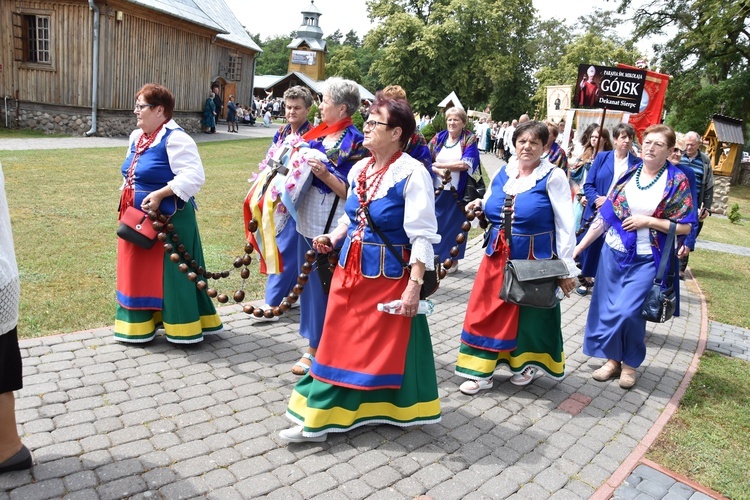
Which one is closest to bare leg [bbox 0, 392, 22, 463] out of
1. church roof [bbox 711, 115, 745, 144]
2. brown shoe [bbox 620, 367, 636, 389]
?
brown shoe [bbox 620, 367, 636, 389]

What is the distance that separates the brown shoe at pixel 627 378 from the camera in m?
5.11

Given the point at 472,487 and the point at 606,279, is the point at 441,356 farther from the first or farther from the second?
the point at 472,487

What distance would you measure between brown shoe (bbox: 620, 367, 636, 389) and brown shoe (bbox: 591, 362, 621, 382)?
106 mm

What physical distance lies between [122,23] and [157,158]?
17634 mm

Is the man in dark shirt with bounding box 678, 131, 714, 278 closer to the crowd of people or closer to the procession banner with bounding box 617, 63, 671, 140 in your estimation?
the crowd of people

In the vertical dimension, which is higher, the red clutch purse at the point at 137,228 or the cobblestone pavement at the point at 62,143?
the red clutch purse at the point at 137,228

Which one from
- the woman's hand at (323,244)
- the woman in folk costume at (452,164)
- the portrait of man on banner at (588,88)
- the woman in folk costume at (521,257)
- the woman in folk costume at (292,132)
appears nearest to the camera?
the woman's hand at (323,244)

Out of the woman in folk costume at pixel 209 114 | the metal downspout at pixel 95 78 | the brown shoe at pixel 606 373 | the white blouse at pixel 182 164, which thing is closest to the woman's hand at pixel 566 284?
the brown shoe at pixel 606 373

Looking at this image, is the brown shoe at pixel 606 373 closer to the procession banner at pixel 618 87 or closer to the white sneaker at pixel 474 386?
the white sneaker at pixel 474 386

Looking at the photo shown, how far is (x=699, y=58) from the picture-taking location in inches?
1235

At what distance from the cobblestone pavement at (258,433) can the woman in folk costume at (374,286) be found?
0.34 meters

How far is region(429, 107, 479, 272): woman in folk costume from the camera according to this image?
7078 millimetres

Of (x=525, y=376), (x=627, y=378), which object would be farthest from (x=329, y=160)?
(x=627, y=378)

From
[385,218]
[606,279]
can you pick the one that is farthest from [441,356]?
[385,218]
